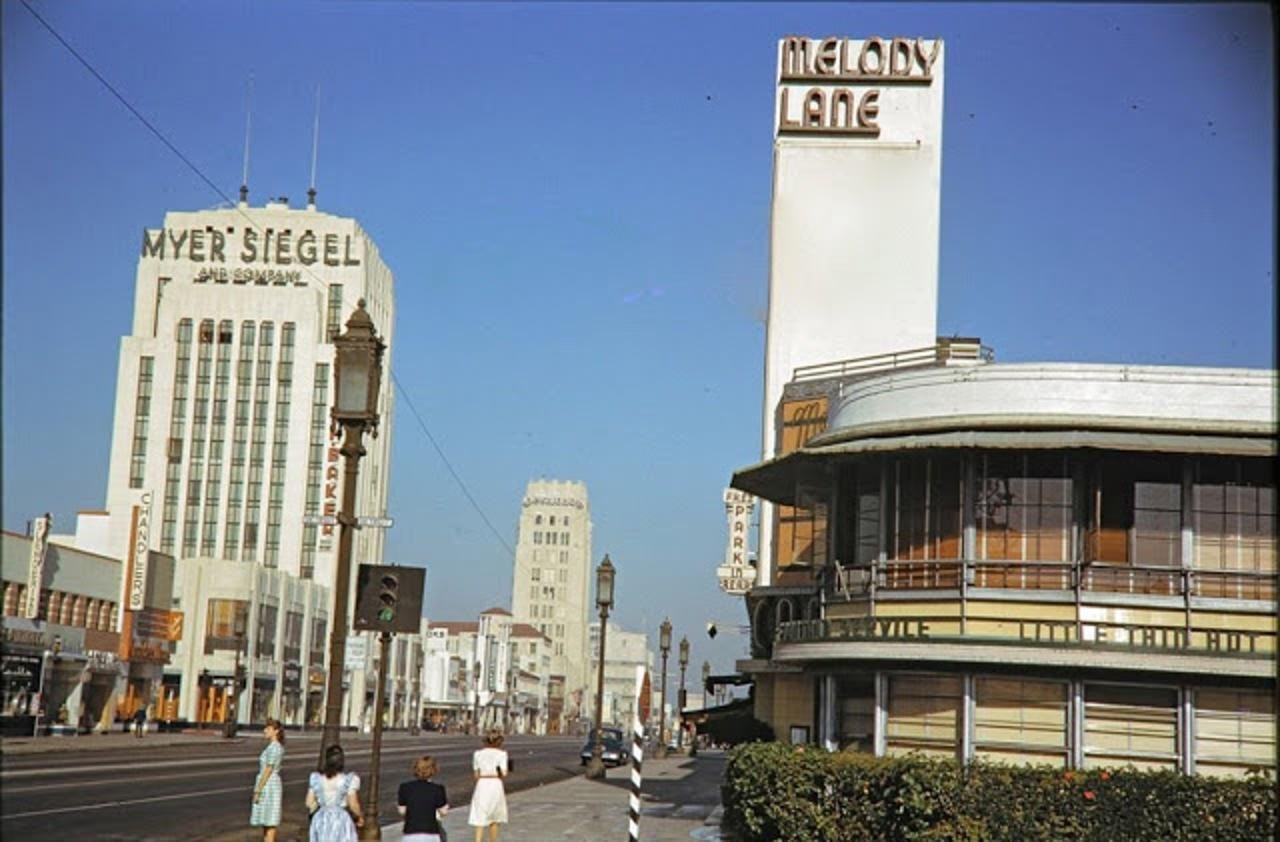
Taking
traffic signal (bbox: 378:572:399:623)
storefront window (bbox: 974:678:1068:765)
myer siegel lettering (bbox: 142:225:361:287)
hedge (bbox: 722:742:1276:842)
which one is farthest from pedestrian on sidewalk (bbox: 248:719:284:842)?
myer siegel lettering (bbox: 142:225:361:287)

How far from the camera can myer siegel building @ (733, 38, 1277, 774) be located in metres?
20.4

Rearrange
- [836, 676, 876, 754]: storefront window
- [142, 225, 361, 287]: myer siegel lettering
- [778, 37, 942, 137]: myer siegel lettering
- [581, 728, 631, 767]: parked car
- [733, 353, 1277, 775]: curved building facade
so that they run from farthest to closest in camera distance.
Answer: [142, 225, 361, 287]: myer siegel lettering, [581, 728, 631, 767]: parked car, [778, 37, 942, 137]: myer siegel lettering, [836, 676, 876, 754]: storefront window, [733, 353, 1277, 775]: curved building facade

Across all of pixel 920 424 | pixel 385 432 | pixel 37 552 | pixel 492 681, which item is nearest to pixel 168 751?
pixel 37 552

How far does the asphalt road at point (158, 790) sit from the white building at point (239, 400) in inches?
2454

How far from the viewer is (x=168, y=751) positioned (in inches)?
2301

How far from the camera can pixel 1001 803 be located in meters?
19.2

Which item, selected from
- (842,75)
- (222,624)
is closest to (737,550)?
(842,75)

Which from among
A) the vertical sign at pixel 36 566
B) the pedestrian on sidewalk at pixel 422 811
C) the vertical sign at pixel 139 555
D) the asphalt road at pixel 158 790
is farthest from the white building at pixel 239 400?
the pedestrian on sidewalk at pixel 422 811

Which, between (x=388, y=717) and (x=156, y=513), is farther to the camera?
(x=388, y=717)

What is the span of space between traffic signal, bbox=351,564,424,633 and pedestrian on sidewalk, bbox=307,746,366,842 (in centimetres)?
488

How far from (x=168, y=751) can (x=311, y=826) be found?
46.8 metres

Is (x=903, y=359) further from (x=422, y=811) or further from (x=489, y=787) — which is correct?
(x=422, y=811)

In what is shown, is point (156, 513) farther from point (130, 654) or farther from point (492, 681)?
point (492, 681)

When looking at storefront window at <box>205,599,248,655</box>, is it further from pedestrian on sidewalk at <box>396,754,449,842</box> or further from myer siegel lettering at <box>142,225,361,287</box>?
pedestrian on sidewalk at <box>396,754,449,842</box>
